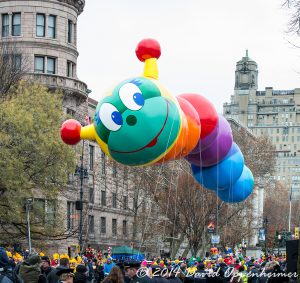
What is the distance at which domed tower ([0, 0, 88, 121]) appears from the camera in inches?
2234

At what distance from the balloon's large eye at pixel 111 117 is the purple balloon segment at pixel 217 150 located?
2634 millimetres

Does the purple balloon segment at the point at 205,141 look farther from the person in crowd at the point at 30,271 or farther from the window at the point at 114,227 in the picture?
the window at the point at 114,227

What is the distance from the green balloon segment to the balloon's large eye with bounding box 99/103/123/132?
0.29ft

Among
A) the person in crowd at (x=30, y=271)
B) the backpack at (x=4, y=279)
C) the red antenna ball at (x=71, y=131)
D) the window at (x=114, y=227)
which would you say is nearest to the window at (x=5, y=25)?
the window at (x=114, y=227)

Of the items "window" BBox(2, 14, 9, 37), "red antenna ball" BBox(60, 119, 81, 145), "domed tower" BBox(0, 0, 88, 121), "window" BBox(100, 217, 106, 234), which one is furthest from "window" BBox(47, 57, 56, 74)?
"red antenna ball" BBox(60, 119, 81, 145)

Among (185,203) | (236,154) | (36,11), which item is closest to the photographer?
(236,154)

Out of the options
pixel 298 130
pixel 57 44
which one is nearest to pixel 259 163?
pixel 57 44

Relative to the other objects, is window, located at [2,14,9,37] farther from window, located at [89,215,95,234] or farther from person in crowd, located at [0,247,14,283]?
person in crowd, located at [0,247,14,283]

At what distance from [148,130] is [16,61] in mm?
35377

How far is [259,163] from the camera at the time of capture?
233ft

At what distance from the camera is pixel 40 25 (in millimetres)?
57750

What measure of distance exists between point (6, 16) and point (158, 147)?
43.3 metres

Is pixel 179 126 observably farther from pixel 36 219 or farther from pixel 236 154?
pixel 36 219

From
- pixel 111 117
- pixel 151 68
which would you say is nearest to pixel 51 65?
pixel 151 68
